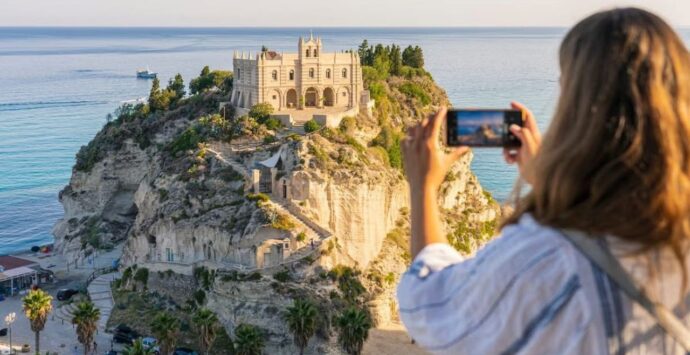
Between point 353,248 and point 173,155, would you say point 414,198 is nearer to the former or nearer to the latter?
point 353,248

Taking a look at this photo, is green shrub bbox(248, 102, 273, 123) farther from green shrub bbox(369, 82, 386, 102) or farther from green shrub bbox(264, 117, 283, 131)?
green shrub bbox(369, 82, 386, 102)

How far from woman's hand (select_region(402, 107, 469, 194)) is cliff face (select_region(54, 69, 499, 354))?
41.9 m

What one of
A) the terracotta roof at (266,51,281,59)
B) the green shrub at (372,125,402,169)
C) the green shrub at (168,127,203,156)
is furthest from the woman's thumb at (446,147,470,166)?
the terracotta roof at (266,51,281,59)

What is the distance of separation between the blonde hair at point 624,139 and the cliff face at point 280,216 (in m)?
42.7

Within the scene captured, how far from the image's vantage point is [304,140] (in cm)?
5153

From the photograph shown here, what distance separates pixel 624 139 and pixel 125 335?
156ft

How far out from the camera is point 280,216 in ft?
157

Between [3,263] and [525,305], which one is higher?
[525,305]

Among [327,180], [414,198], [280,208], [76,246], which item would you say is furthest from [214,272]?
[414,198]

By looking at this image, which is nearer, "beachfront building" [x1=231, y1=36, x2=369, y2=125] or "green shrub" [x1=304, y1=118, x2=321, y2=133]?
"green shrub" [x1=304, y1=118, x2=321, y2=133]

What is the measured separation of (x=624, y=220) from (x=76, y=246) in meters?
67.6

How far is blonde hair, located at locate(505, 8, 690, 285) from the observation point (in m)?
3.34

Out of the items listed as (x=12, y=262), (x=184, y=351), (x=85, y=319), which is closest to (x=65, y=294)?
(x=12, y=262)

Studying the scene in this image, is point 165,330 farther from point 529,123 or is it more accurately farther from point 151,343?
point 529,123
